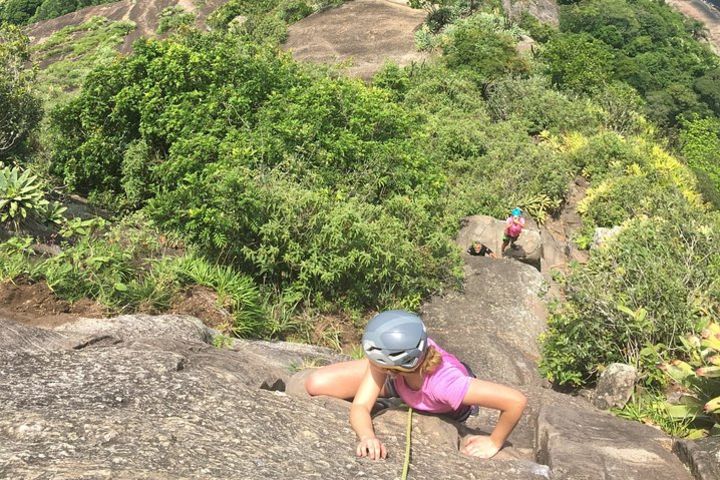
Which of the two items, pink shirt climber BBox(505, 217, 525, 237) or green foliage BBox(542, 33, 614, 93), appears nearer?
pink shirt climber BBox(505, 217, 525, 237)

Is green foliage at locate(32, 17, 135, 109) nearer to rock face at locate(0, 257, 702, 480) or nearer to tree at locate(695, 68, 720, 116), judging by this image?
rock face at locate(0, 257, 702, 480)

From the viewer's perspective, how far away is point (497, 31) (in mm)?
29766

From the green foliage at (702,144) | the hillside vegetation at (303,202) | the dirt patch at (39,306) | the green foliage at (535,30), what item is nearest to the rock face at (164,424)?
the dirt patch at (39,306)

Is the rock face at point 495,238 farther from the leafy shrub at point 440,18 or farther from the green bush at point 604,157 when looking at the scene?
the leafy shrub at point 440,18

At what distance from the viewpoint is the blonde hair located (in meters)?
3.94

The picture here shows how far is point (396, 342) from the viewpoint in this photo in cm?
368

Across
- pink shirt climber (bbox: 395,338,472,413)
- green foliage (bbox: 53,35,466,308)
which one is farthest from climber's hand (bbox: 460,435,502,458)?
green foliage (bbox: 53,35,466,308)

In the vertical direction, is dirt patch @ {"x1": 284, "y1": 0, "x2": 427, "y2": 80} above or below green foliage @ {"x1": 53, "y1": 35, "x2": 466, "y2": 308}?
below

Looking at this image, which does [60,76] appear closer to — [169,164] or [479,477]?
[169,164]

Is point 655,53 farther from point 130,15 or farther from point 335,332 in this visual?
point 335,332

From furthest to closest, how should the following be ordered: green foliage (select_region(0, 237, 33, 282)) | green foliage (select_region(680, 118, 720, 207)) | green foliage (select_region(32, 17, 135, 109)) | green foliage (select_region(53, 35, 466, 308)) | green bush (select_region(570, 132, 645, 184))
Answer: green foliage (select_region(680, 118, 720, 207)), green foliage (select_region(32, 17, 135, 109)), green bush (select_region(570, 132, 645, 184)), green foliage (select_region(53, 35, 466, 308)), green foliage (select_region(0, 237, 33, 282))

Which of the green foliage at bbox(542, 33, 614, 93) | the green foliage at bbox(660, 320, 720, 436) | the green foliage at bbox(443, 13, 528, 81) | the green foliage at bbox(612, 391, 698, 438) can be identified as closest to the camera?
the green foliage at bbox(660, 320, 720, 436)

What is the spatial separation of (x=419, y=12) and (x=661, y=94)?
22.9m

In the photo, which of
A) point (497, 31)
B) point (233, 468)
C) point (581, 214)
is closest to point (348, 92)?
point (581, 214)
